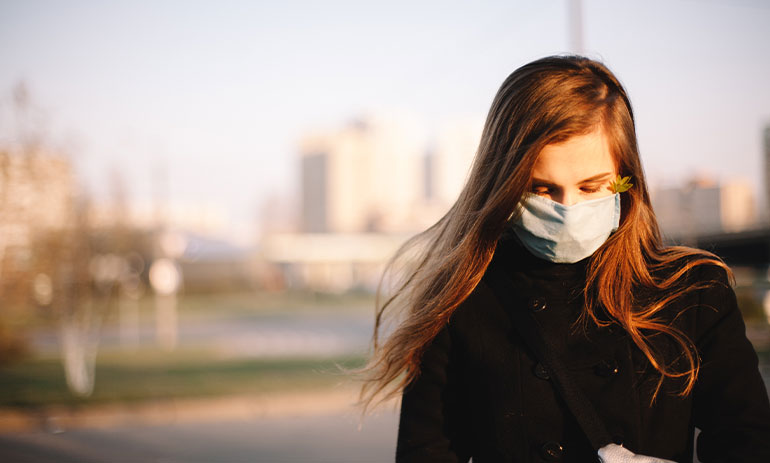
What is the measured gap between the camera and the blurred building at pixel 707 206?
1091 cm

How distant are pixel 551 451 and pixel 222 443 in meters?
6.56

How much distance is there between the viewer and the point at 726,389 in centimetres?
151

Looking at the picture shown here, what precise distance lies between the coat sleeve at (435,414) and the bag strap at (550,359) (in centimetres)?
18

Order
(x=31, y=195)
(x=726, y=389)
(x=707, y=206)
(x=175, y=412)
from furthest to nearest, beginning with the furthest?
(x=707, y=206) → (x=31, y=195) → (x=175, y=412) → (x=726, y=389)

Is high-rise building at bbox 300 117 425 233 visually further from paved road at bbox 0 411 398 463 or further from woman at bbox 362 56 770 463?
woman at bbox 362 56 770 463

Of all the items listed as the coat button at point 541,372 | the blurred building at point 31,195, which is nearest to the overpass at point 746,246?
the blurred building at point 31,195

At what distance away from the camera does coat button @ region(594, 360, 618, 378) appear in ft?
5.23

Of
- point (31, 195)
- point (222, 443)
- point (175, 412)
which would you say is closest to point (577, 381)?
point (222, 443)

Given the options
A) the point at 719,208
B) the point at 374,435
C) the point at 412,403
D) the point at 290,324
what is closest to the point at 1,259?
the point at 374,435

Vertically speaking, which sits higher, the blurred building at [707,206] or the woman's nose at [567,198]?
the woman's nose at [567,198]

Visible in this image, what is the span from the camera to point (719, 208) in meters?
11.2

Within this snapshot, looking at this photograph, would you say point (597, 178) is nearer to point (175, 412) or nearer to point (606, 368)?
point (606, 368)

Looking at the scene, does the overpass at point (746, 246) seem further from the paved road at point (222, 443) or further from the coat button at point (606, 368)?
the coat button at point (606, 368)

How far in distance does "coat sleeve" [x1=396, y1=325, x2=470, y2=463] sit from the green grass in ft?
21.9
